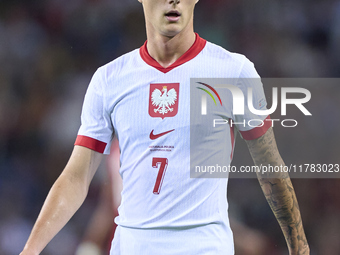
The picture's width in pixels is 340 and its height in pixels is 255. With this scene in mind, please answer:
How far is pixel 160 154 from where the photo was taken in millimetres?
2070

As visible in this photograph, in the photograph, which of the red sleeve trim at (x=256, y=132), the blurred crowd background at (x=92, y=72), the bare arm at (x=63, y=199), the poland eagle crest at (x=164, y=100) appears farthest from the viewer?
the blurred crowd background at (x=92, y=72)

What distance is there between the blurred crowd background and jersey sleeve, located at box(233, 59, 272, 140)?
6.76 ft

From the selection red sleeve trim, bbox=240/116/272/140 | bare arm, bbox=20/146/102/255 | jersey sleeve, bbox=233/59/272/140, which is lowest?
bare arm, bbox=20/146/102/255

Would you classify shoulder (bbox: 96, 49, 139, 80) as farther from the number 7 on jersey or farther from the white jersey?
the number 7 on jersey

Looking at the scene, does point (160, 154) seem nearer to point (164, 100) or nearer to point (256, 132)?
point (164, 100)

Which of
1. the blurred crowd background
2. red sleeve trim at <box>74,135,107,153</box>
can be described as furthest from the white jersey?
the blurred crowd background

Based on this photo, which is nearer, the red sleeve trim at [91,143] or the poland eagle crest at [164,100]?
the poland eagle crest at [164,100]

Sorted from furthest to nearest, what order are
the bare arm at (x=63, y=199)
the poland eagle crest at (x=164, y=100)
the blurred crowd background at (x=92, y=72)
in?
the blurred crowd background at (x=92, y=72) → the poland eagle crest at (x=164, y=100) → the bare arm at (x=63, y=199)

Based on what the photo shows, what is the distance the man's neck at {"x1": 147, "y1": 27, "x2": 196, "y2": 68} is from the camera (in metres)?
2.25

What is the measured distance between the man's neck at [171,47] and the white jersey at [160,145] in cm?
3

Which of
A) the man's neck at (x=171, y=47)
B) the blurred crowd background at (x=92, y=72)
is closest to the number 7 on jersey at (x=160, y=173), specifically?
the man's neck at (x=171, y=47)

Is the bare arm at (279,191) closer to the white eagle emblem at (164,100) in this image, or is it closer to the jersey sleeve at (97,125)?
the white eagle emblem at (164,100)

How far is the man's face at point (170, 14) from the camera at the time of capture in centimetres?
212

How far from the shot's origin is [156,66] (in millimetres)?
2232
